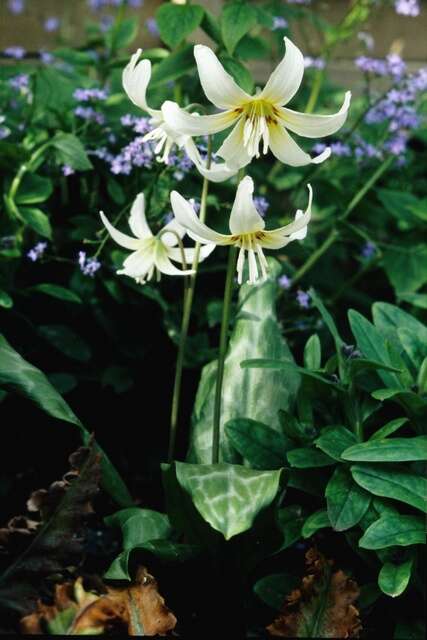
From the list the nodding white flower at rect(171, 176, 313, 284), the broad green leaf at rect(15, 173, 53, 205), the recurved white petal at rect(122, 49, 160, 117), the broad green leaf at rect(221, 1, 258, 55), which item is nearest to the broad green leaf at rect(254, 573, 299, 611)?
the nodding white flower at rect(171, 176, 313, 284)

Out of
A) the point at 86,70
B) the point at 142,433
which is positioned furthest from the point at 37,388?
the point at 86,70

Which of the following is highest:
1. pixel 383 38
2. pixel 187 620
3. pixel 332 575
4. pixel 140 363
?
pixel 383 38

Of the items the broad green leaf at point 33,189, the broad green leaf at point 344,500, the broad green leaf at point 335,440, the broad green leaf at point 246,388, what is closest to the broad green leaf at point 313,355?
the broad green leaf at point 246,388

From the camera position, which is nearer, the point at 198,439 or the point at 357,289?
the point at 198,439

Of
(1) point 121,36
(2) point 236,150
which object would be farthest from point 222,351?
(1) point 121,36

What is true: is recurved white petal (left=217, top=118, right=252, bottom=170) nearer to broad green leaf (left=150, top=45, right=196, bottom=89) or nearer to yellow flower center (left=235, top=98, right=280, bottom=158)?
yellow flower center (left=235, top=98, right=280, bottom=158)

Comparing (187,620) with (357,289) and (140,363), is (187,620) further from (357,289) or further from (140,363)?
(357,289)

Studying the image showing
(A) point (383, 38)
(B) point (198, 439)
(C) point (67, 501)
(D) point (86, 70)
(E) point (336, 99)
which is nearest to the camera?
(C) point (67, 501)
